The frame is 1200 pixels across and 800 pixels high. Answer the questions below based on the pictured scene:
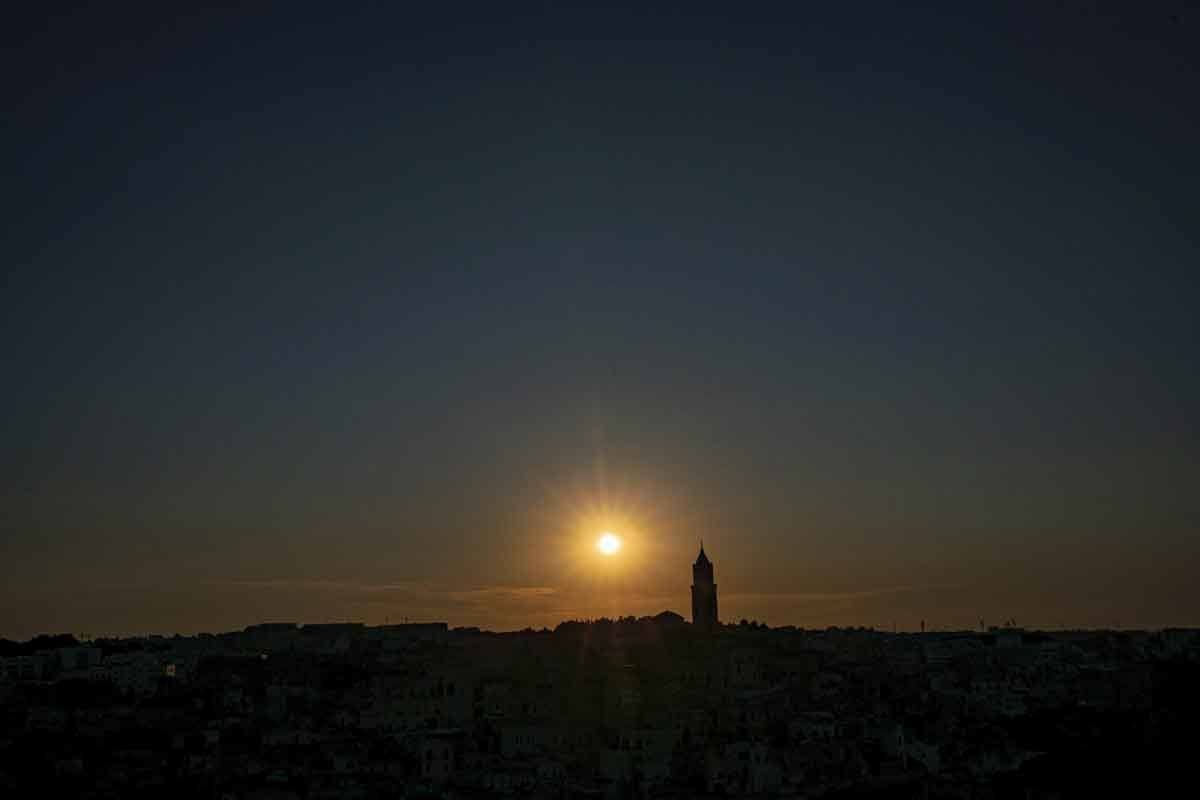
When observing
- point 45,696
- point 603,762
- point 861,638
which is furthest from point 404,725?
point 861,638

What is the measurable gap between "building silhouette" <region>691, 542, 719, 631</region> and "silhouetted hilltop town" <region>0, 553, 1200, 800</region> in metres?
4.33

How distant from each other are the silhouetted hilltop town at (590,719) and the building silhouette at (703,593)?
170 inches

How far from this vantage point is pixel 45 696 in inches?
2432

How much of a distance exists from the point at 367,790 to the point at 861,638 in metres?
55.8

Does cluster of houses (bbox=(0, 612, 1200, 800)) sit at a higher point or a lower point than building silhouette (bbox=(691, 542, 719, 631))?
lower

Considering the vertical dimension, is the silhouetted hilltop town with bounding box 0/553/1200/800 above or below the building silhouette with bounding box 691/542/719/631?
below

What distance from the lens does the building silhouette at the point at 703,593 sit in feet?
308

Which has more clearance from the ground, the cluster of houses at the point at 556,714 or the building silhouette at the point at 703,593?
the building silhouette at the point at 703,593

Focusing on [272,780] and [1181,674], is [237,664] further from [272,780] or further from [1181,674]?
[1181,674]

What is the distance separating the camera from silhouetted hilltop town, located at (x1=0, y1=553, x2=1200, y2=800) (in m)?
49.9

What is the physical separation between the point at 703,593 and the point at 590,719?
1321 inches

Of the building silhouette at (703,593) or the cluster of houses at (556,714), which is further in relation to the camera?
the building silhouette at (703,593)

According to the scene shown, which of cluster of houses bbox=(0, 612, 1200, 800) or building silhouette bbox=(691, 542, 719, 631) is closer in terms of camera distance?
cluster of houses bbox=(0, 612, 1200, 800)

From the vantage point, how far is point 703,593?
95062mm
